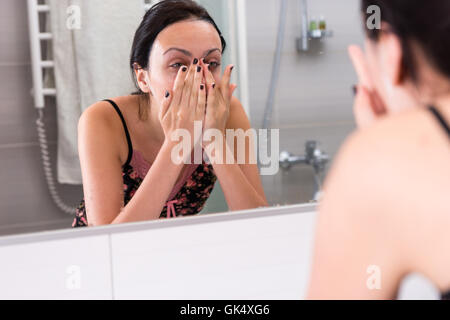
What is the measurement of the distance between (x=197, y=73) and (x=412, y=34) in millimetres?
557

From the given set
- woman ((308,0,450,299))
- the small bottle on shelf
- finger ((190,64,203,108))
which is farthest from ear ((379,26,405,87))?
the small bottle on shelf

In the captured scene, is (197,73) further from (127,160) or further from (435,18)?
(435,18)

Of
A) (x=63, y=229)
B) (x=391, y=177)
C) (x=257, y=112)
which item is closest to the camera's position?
(x=391, y=177)

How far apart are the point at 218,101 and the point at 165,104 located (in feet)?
0.35

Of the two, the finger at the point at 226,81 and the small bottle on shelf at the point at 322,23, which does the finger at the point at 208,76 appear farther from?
the small bottle on shelf at the point at 322,23

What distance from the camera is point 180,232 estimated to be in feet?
3.06

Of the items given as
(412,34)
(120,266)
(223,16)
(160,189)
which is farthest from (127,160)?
(412,34)

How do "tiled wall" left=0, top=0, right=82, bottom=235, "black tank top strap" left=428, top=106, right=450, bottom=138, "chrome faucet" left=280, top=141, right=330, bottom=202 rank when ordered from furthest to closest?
1. "chrome faucet" left=280, top=141, right=330, bottom=202
2. "tiled wall" left=0, top=0, right=82, bottom=235
3. "black tank top strap" left=428, top=106, right=450, bottom=138

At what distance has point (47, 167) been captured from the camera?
834 millimetres

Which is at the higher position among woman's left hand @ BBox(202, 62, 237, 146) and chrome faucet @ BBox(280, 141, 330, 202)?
woman's left hand @ BBox(202, 62, 237, 146)

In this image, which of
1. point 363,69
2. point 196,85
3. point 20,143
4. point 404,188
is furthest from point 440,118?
point 20,143

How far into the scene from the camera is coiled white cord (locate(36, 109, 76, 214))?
0.82 meters

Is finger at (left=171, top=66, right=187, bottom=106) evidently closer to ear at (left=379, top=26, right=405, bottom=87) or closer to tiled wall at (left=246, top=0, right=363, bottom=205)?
tiled wall at (left=246, top=0, right=363, bottom=205)

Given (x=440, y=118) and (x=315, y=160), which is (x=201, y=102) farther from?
(x=440, y=118)
